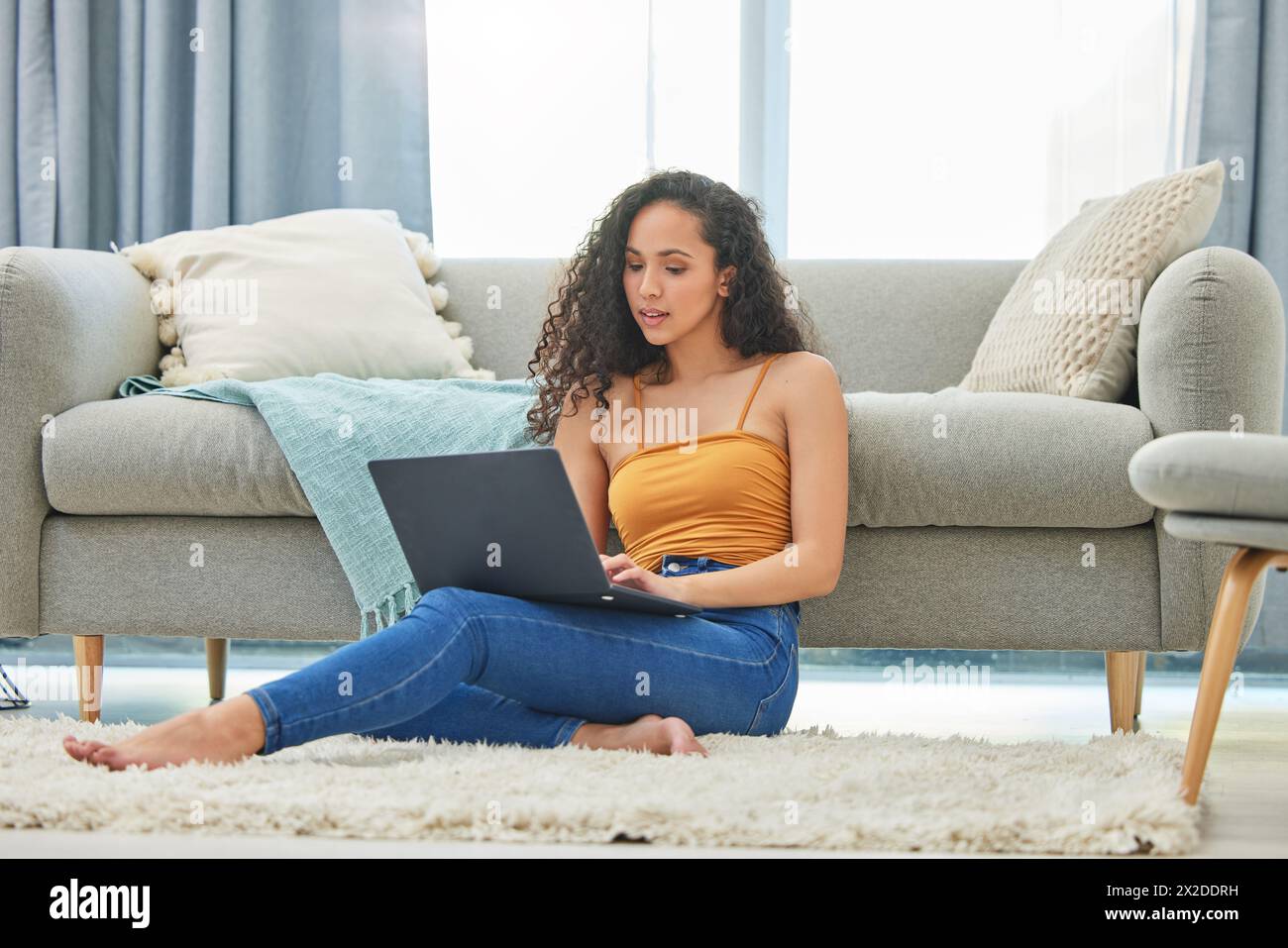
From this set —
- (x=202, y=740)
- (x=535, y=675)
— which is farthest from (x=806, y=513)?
(x=202, y=740)

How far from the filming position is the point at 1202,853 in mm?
1128

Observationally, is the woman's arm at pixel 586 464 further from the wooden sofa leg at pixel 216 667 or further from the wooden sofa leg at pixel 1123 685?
the wooden sofa leg at pixel 216 667

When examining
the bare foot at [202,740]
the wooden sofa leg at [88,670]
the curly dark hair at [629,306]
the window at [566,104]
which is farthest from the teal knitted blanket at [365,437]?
the window at [566,104]

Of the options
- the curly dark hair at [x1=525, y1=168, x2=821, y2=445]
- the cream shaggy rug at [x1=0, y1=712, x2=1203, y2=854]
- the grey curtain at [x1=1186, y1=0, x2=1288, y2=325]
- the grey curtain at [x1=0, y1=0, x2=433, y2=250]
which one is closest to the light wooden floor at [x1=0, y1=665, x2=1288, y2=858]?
the cream shaggy rug at [x1=0, y1=712, x2=1203, y2=854]

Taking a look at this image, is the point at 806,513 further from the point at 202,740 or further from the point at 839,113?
the point at 839,113

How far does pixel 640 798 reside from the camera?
3.84 ft

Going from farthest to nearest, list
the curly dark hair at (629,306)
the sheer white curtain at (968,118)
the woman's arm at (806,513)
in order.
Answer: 1. the sheer white curtain at (968,118)
2. the curly dark hair at (629,306)
3. the woman's arm at (806,513)

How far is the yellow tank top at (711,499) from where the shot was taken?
1591mm

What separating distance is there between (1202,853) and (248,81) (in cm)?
272

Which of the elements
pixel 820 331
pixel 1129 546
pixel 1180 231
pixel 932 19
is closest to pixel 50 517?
pixel 820 331

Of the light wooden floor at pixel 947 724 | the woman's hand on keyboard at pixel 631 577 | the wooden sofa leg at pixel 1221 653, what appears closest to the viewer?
the light wooden floor at pixel 947 724

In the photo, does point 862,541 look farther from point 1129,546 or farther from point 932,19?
point 932,19

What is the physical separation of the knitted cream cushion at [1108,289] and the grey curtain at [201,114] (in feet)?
5.17

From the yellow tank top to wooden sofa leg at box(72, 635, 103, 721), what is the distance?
88 cm
